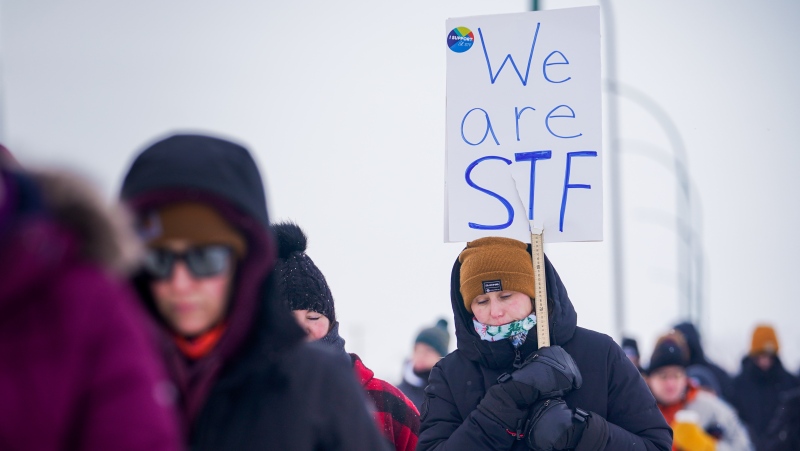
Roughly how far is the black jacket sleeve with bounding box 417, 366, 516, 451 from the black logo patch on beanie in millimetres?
416

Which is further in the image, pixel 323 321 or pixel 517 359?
pixel 323 321

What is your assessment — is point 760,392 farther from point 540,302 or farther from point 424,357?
point 540,302

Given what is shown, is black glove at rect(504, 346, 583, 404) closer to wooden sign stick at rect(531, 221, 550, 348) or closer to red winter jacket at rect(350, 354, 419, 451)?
wooden sign stick at rect(531, 221, 550, 348)

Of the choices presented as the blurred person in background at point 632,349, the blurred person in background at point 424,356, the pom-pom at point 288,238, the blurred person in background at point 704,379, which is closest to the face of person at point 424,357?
the blurred person in background at point 424,356

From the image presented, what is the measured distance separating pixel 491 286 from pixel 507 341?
23 centimetres

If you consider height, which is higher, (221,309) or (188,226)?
(188,226)

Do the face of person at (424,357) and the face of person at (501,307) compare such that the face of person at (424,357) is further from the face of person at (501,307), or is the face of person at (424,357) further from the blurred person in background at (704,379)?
the face of person at (501,307)

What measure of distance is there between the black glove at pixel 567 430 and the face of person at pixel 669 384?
15.0ft

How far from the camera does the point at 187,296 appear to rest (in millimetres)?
2271

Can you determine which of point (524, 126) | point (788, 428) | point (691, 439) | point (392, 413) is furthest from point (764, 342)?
point (392, 413)

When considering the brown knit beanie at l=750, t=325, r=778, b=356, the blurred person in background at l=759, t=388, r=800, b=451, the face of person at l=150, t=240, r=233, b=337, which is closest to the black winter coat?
the brown knit beanie at l=750, t=325, r=778, b=356

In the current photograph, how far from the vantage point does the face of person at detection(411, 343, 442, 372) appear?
8758 mm

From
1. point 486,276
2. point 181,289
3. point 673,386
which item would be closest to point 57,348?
point 181,289

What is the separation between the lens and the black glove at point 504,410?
12.6ft
